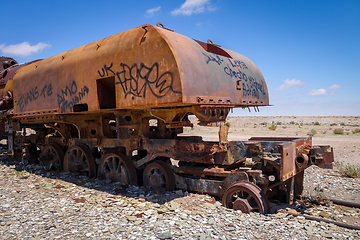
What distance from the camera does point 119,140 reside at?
7.54 m

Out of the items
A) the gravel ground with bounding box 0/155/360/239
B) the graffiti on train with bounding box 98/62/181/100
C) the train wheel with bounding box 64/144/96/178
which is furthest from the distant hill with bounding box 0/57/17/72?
the graffiti on train with bounding box 98/62/181/100

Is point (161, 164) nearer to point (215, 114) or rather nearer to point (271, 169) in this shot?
point (215, 114)

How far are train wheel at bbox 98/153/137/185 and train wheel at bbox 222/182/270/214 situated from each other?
2.92m

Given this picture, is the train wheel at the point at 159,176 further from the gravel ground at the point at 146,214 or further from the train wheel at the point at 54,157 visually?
the train wheel at the point at 54,157

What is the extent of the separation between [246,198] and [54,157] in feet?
25.4

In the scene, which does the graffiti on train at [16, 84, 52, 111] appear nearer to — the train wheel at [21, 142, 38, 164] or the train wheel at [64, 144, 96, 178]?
the train wheel at [64, 144, 96, 178]

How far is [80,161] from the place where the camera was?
894 cm

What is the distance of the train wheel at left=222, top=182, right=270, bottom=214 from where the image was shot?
503cm

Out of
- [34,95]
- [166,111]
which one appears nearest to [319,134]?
[166,111]

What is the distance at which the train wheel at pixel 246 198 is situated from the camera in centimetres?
503

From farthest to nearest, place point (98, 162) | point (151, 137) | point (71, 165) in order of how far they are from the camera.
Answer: point (71, 165) < point (98, 162) < point (151, 137)

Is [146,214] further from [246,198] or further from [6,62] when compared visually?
[6,62]

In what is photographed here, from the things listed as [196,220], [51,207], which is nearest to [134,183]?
[51,207]

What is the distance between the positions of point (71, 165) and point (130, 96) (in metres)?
4.65
